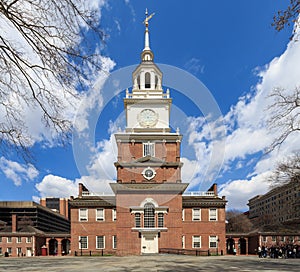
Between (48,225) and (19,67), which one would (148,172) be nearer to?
(19,67)

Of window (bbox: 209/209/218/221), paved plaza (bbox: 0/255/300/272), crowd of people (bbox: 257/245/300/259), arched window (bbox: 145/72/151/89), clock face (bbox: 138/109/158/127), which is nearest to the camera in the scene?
paved plaza (bbox: 0/255/300/272)

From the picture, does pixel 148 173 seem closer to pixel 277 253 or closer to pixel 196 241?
pixel 196 241

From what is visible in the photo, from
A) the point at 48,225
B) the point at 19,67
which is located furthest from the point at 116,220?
the point at 48,225

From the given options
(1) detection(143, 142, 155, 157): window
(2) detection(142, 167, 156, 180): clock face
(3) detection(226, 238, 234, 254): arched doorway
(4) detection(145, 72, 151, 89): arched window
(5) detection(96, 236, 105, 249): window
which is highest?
(4) detection(145, 72, 151, 89): arched window

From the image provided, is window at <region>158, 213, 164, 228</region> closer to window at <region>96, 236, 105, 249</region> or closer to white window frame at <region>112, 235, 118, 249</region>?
white window frame at <region>112, 235, 118, 249</region>

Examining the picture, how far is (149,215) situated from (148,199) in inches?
80.3

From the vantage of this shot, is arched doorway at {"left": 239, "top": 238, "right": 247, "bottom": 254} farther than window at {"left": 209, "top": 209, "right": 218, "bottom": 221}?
Yes

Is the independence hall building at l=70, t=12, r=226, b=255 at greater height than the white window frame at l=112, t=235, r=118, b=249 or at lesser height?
greater

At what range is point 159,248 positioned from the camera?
155ft

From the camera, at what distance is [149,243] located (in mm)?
47406

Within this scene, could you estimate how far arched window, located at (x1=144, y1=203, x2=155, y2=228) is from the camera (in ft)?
157

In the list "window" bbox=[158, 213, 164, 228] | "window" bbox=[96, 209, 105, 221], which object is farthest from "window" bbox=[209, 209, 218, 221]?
"window" bbox=[96, 209, 105, 221]

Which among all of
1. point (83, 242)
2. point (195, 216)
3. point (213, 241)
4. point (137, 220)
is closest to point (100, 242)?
point (83, 242)

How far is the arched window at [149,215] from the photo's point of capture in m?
47.9
